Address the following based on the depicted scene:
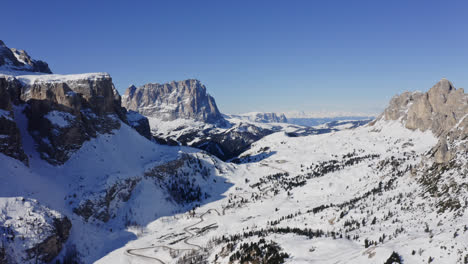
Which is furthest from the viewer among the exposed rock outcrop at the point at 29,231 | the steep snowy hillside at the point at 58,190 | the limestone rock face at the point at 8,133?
the limestone rock face at the point at 8,133

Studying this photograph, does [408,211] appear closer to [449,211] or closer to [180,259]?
[449,211]

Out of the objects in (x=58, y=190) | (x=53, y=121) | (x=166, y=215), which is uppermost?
(x=53, y=121)

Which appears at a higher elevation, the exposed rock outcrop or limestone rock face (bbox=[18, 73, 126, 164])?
limestone rock face (bbox=[18, 73, 126, 164])

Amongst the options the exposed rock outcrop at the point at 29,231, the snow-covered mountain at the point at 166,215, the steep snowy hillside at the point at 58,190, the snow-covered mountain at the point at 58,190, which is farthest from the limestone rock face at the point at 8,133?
the exposed rock outcrop at the point at 29,231

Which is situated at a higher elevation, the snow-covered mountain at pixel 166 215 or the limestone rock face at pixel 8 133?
the limestone rock face at pixel 8 133

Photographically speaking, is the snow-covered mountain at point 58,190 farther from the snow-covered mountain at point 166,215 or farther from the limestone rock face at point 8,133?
the snow-covered mountain at point 166,215

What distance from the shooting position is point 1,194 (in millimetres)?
120375

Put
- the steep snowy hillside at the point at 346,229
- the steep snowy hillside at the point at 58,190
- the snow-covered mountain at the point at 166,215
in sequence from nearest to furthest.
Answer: the steep snowy hillside at the point at 346,229 → the snow-covered mountain at the point at 166,215 → the steep snowy hillside at the point at 58,190

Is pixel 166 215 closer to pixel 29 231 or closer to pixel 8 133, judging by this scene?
pixel 29 231

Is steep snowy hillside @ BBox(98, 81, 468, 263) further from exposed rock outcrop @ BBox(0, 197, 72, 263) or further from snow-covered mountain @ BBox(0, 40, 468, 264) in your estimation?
exposed rock outcrop @ BBox(0, 197, 72, 263)

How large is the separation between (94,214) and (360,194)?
161 meters

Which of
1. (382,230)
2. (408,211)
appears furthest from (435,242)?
(408,211)

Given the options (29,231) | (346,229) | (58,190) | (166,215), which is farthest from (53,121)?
(346,229)

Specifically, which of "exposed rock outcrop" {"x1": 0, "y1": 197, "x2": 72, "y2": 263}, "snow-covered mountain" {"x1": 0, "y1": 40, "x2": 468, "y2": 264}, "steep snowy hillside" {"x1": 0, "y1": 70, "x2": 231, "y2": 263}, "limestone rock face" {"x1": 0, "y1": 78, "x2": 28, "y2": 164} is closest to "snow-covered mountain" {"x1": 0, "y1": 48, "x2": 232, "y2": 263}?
"exposed rock outcrop" {"x1": 0, "y1": 197, "x2": 72, "y2": 263}
